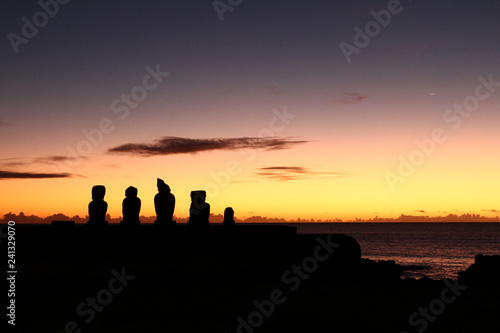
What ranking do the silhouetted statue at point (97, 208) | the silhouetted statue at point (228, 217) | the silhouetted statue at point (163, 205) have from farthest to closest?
the silhouetted statue at point (228, 217), the silhouetted statue at point (163, 205), the silhouetted statue at point (97, 208)

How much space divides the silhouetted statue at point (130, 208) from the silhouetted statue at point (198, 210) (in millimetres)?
2822

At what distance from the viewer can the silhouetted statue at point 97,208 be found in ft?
81.5

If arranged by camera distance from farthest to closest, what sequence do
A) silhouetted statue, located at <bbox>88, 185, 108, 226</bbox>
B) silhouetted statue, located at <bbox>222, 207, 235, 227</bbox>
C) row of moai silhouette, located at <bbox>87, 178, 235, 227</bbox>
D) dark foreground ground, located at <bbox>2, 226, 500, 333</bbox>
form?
1. silhouetted statue, located at <bbox>222, 207, 235, 227</bbox>
2. row of moai silhouette, located at <bbox>87, 178, 235, 227</bbox>
3. silhouetted statue, located at <bbox>88, 185, 108, 226</bbox>
4. dark foreground ground, located at <bbox>2, 226, 500, 333</bbox>

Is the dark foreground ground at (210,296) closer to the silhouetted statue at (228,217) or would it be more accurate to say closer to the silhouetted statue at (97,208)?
the silhouetted statue at (97,208)

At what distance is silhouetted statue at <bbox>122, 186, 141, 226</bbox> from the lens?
24984 millimetres

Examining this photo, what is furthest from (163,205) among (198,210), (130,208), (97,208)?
(97,208)

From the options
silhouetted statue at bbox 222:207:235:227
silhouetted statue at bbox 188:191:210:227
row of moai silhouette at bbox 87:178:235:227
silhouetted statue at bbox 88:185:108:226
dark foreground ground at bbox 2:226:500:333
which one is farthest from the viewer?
silhouetted statue at bbox 222:207:235:227

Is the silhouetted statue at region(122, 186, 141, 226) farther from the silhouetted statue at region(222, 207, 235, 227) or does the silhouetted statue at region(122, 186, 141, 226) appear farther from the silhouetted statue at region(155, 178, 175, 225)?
the silhouetted statue at region(222, 207, 235, 227)

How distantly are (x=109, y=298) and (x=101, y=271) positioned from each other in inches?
171

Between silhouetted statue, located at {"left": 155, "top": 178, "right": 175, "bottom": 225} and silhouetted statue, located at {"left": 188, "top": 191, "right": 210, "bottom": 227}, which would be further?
silhouetted statue, located at {"left": 188, "top": 191, "right": 210, "bottom": 227}

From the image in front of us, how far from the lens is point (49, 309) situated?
10.8 m

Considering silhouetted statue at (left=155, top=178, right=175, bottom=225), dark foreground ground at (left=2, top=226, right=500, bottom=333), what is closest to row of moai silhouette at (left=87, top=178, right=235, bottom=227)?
silhouetted statue at (left=155, top=178, right=175, bottom=225)

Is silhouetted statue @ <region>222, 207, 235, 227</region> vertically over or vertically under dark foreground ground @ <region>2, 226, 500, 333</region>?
over

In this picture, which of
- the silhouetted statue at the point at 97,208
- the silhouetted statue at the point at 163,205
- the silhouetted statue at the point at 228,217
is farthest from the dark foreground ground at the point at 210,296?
the silhouetted statue at the point at 228,217
